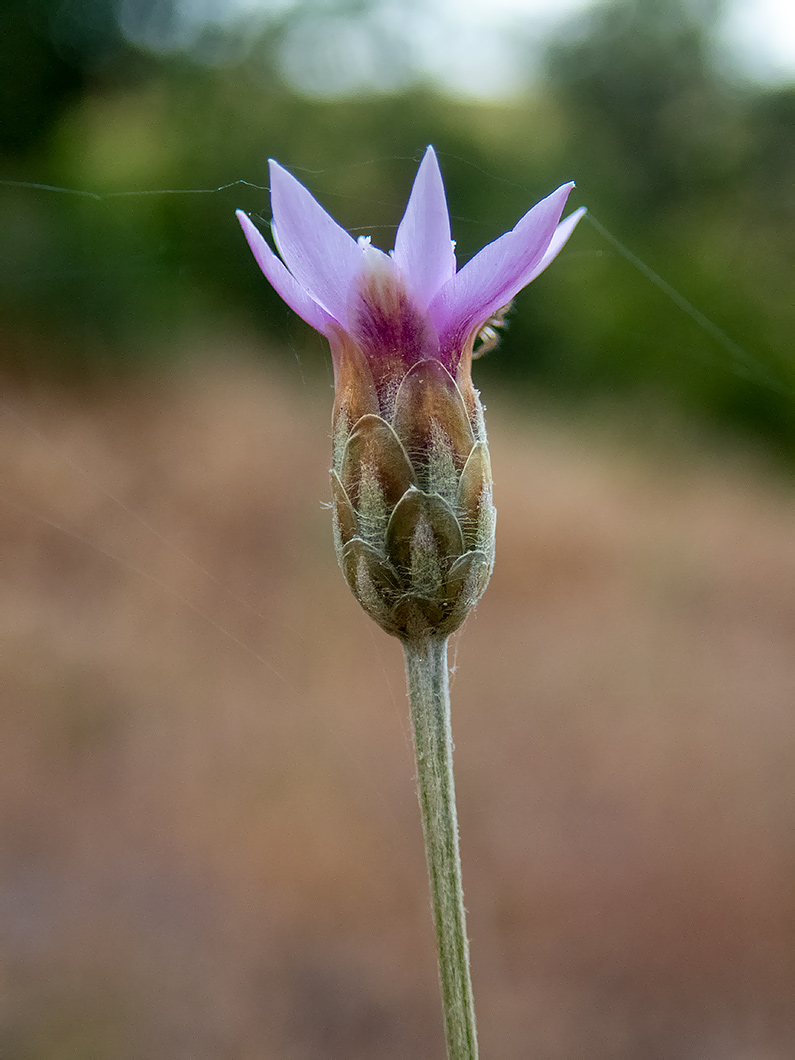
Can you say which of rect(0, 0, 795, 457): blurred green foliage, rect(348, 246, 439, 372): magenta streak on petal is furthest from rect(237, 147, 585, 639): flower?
rect(0, 0, 795, 457): blurred green foliage

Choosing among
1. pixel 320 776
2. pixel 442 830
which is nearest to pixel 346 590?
pixel 320 776

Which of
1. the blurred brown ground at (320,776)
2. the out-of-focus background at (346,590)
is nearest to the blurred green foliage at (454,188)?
the out-of-focus background at (346,590)

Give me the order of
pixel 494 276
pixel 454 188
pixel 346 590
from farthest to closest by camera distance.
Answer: pixel 454 188 → pixel 346 590 → pixel 494 276

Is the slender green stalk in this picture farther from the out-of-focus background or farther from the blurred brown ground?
the blurred brown ground

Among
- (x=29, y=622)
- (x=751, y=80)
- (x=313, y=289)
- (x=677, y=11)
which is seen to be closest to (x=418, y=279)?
(x=313, y=289)

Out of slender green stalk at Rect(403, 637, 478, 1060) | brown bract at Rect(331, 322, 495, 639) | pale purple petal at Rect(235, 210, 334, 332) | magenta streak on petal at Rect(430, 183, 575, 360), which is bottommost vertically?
Answer: slender green stalk at Rect(403, 637, 478, 1060)

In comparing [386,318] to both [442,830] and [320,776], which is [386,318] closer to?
[442,830]

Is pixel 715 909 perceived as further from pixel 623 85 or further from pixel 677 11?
pixel 677 11
